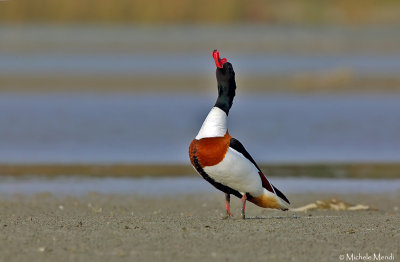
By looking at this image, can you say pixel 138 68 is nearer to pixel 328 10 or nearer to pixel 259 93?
pixel 259 93

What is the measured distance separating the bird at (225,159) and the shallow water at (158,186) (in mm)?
4058

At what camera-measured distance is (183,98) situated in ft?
93.0

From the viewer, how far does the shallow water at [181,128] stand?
16.7m

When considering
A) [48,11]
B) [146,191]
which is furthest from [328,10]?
[146,191]

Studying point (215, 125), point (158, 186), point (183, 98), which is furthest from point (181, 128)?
point (215, 125)

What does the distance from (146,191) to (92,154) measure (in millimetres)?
4154

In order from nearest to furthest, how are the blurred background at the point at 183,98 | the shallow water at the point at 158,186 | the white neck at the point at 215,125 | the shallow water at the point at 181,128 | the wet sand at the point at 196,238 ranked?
Answer: the wet sand at the point at 196,238, the white neck at the point at 215,125, the shallow water at the point at 158,186, the blurred background at the point at 183,98, the shallow water at the point at 181,128

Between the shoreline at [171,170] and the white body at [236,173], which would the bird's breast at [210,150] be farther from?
the shoreline at [171,170]

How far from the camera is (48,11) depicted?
87438 mm

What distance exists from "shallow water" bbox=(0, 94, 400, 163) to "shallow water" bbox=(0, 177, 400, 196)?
2069 millimetres

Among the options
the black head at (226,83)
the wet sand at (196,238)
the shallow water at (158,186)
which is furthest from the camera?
the shallow water at (158,186)

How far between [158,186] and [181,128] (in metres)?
7.05

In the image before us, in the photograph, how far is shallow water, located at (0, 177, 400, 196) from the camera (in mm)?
12766

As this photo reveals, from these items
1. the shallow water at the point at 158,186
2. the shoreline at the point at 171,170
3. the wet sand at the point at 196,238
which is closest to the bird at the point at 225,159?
the wet sand at the point at 196,238
